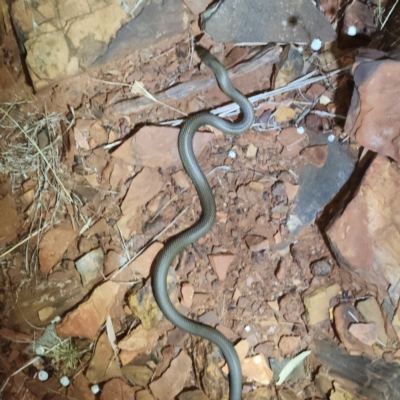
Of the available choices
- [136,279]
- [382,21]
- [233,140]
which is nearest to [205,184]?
[233,140]

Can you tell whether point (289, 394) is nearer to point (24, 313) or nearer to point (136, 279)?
point (136, 279)

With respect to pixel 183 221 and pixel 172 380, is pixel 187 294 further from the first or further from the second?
pixel 172 380

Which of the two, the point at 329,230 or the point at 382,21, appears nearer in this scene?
the point at 329,230

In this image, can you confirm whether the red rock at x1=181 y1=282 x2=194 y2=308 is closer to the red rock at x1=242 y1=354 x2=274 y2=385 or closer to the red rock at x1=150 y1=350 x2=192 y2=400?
the red rock at x1=150 y1=350 x2=192 y2=400

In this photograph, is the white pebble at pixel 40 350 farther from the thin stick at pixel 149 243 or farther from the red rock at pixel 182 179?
the red rock at pixel 182 179

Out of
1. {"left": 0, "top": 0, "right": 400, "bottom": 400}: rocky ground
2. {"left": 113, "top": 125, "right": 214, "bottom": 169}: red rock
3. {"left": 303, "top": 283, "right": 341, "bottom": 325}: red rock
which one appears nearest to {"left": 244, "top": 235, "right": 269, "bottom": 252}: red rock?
{"left": 0, "top": 0, "right": 400, "bottom": 400}: rocky ground

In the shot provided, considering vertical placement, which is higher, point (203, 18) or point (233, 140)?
point (203, 18)

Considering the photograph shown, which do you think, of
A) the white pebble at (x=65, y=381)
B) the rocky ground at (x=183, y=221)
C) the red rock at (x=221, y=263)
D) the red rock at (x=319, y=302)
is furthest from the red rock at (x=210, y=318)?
the white pebble at (x=65, y=381)
